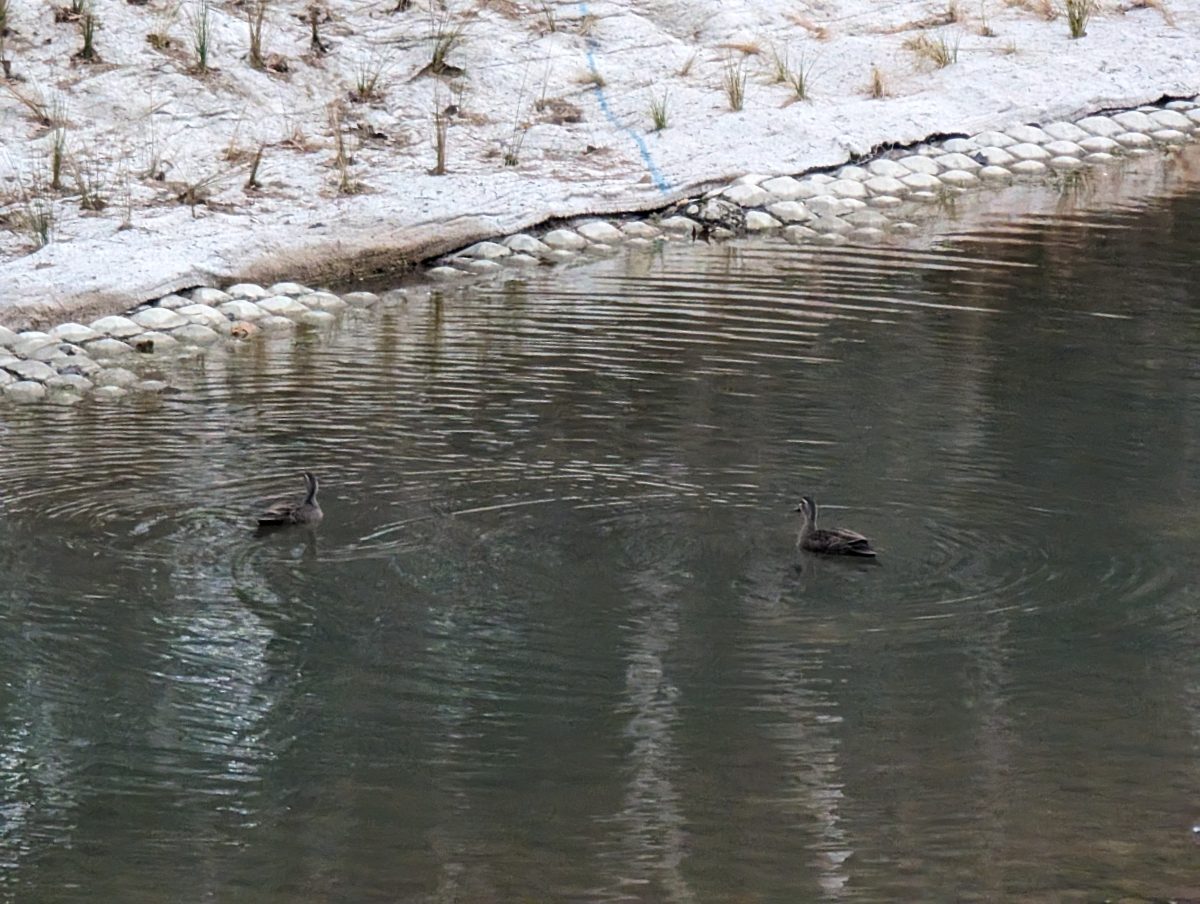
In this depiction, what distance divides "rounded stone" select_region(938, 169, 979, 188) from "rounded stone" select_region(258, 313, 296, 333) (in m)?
6.78

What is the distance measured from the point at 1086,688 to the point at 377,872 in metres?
2.65

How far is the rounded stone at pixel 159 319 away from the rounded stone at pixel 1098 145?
372 inches

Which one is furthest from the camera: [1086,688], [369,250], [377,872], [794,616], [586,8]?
[586,8]

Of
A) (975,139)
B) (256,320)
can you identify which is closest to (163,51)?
(256,320)

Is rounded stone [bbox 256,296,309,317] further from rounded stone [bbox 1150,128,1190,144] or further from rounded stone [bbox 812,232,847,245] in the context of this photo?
rounded stone [bbox 1150,128,1190,144]

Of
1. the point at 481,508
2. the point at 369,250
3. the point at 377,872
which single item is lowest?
the point at 377,872

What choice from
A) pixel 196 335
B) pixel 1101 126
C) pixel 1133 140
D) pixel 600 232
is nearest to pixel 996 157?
pixel 1101 126

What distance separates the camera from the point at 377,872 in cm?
573

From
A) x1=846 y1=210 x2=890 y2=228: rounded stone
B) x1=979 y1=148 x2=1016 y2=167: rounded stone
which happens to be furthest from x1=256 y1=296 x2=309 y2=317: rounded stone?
x1=979 y1=148 x2=1016 y2=167: rounded stone

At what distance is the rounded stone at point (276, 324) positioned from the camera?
13.5m

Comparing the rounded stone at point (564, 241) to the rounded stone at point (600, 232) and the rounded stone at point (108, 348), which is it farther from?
the rounded stone at point (108, 348)

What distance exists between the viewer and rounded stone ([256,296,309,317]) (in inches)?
542

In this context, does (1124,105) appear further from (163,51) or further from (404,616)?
(404,616)

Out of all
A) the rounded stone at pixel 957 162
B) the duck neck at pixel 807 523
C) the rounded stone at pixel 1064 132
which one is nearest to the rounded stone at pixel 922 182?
the rounded stone at pixel 957 162
